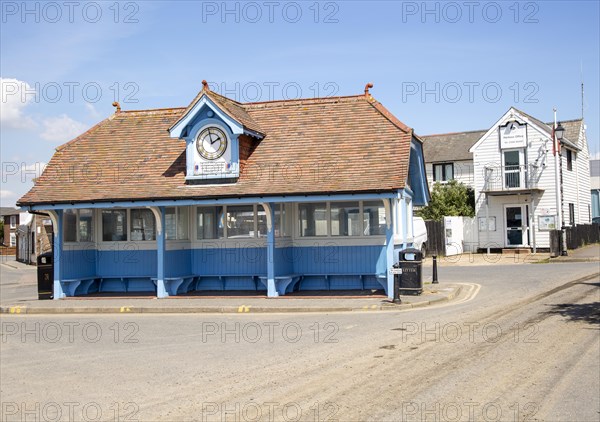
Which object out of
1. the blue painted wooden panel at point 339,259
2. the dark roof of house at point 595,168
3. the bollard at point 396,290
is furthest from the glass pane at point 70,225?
the dark roof of house at point 595,168

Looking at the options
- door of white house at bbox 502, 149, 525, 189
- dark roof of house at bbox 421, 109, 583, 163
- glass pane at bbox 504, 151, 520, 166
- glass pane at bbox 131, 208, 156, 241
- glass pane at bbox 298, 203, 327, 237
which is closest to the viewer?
glass pane at bbox 298, 203, 327, 237

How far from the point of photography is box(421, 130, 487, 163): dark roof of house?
145 ft

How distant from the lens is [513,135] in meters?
37.6

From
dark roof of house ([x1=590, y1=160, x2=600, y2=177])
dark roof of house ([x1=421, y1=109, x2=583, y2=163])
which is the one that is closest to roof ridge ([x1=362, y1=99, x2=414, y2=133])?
dark roof of house ([x1=421, y1=109, x2=583, y2=163])

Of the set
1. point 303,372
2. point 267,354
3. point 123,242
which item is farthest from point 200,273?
point 303,372

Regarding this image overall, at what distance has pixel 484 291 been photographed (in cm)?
1942

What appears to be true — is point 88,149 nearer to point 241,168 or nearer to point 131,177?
point 131,177

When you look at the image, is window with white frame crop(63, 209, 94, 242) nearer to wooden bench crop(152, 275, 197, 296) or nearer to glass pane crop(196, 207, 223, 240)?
wooden bench crop(152, 275, 197, 296)

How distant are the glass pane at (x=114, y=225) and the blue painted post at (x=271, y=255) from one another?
17.3 feet

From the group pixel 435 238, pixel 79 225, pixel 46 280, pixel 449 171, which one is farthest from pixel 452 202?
pixel 46 280

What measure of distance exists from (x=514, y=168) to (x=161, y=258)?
2401cm

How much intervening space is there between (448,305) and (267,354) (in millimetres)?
6977

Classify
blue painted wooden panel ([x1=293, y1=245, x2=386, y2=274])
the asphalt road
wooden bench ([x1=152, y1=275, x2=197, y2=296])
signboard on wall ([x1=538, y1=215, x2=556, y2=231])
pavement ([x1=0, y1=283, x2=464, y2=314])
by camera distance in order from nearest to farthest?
1. the asphalt road
2. pavement ([x1=0, y1=283, x2=464, y2=314])
3. blue painted wooden panel ([x1=293, y1=245, x2=386, y2=274])
4. wooden bench ([x1=152, y1=275, x2=197, y2=296])
5. signboard on wall ([x1=538, y1=215, x2=556, y2=231])

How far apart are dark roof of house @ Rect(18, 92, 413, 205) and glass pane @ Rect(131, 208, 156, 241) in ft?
3.61
